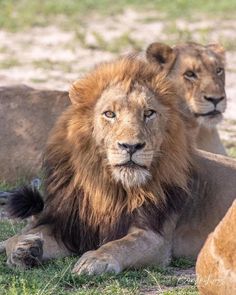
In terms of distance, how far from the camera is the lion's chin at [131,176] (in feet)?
20.2

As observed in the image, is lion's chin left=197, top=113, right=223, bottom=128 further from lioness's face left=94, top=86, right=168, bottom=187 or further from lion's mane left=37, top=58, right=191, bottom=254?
lioness's face left=94, top=86, right=168, bottom=187

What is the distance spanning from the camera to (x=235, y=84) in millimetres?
12289

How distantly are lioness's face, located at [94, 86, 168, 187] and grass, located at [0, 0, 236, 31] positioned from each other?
9175 mm

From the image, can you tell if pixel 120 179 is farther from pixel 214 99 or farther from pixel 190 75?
pixel 190 75

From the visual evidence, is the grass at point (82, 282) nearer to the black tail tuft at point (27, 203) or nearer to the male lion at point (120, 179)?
the male lion at point (120, 179)

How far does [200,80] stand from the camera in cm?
868

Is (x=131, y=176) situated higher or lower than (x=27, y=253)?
higher

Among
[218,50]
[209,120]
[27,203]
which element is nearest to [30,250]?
[27,203]

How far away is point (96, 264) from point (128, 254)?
26 cm

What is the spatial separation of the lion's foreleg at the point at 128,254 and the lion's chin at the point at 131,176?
238mm

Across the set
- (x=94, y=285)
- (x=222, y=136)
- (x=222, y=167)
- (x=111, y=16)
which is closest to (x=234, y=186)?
(x=222, y=167)

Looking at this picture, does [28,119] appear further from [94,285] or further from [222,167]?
[94,285]

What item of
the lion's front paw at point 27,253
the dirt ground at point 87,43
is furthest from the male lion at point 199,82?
the dirt ground at point 87,43

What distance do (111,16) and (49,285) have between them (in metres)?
10.7
